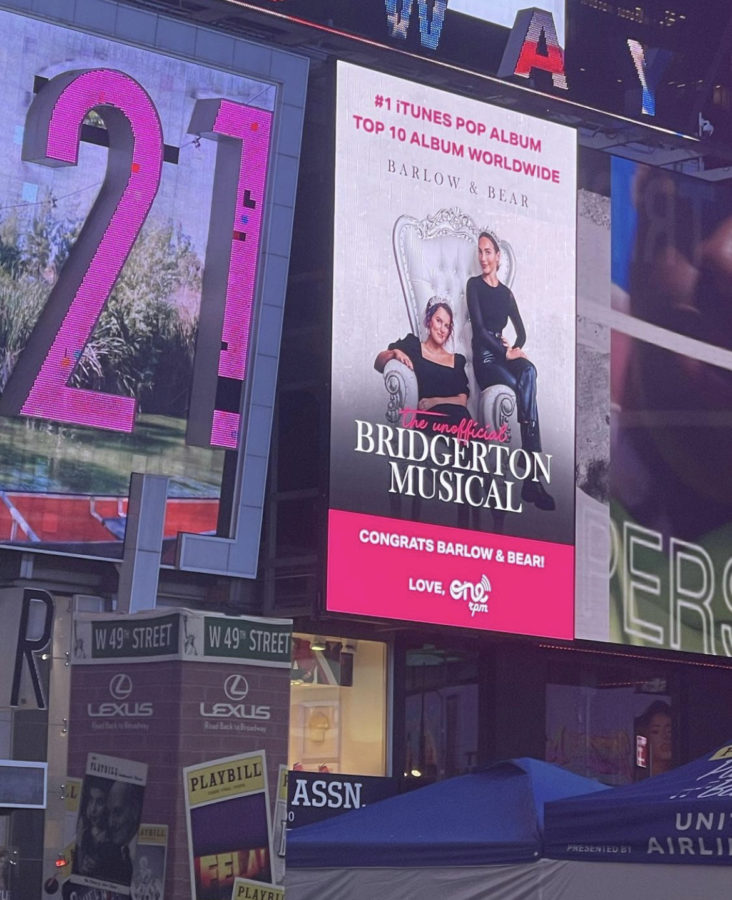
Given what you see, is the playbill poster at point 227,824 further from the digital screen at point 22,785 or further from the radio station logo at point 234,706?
the digital screen at point 22,785

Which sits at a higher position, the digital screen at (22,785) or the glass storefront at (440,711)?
the glass storefront at (440,711)

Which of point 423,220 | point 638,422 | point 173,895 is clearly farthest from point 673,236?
point 173,895

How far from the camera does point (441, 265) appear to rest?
24562 millimetres

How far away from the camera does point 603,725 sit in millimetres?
27953

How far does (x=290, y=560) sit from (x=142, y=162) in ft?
18.3

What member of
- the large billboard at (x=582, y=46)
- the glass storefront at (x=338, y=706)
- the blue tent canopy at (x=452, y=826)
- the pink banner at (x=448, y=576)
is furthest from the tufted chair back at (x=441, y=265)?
the blue tent canopy at (x=452, y=826)

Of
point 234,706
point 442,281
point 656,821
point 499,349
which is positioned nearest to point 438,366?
point 499,349

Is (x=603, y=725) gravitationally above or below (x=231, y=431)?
below

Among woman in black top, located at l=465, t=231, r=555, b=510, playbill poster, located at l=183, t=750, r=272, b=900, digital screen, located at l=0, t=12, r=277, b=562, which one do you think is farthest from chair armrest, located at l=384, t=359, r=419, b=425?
playbill poster, located at l=183, t=750, r=272, b=900

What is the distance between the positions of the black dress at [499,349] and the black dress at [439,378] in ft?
0.97

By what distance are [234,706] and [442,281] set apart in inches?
591

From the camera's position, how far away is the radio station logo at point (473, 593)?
2402cm

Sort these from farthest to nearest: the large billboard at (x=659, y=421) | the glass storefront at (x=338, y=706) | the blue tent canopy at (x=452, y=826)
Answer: the large billboard at (x=659, y=421) < the glass storefront at (x=338, y=706) < the blue tent canopy at (x=452, y=826)

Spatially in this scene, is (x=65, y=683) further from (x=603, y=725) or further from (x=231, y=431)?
(x=603, y=725)
